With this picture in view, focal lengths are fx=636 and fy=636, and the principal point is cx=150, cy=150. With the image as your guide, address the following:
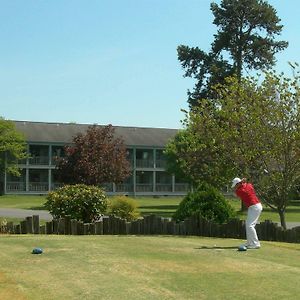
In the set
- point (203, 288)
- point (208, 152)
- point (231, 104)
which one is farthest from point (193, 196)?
point (203, 288)

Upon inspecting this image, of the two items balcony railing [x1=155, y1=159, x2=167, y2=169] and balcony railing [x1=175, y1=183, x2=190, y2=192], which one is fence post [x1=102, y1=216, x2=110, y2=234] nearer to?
balcony railing [x1=155, y1=159, x2=167, y2=169]

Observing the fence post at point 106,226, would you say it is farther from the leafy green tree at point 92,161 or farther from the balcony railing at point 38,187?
the balcony railing at point 38,187

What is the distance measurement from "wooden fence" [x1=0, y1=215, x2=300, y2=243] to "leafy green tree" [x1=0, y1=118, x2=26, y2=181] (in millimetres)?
47034

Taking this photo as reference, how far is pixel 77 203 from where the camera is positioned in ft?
62.9

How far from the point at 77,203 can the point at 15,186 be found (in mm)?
51659

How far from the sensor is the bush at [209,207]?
19.0 m

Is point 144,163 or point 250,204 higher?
point 144,163

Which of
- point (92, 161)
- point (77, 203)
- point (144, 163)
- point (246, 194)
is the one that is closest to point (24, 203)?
point (92, 161)

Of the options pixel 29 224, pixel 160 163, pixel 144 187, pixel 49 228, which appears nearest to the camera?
pixel 29 224

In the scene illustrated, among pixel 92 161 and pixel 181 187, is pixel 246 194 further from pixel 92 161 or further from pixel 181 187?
pixel 181 187

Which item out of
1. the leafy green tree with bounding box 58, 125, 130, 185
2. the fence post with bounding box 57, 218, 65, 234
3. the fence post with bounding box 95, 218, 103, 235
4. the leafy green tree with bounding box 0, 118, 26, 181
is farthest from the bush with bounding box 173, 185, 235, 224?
the leafy green tree with bounding box 0, 118, 26, 181

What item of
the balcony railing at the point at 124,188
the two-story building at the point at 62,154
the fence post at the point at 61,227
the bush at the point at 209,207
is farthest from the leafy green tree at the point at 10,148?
the fence post at the point at 61,227

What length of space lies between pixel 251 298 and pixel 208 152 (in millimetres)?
12710

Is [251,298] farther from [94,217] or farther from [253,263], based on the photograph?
[94,217]
